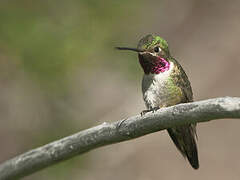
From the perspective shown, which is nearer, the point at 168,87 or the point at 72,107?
the point at 168,87

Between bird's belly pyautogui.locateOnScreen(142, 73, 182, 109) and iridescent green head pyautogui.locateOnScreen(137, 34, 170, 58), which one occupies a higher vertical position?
iridescent green head pyautogui.locateOnScreen(137, 34, 170, 58)

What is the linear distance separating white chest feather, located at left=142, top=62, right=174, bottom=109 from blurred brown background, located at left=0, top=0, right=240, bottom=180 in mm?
2098

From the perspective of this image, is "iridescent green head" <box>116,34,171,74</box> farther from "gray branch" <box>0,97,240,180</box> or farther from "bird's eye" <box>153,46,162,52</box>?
"gray branch" <box>0,97,240,180</box>

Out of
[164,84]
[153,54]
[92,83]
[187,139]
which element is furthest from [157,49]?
[92,83]

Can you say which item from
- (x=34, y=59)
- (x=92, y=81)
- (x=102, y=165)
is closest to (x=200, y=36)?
(x=92, y=81)

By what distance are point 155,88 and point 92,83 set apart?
4.95 meters

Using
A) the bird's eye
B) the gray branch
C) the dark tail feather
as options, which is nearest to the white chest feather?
the bird's eye

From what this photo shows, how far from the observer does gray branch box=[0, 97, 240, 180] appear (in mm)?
2660

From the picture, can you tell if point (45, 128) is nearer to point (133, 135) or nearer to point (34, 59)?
point (34, 59)

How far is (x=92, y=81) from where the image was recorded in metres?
8.98

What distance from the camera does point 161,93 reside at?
13.8ft

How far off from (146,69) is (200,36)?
6.78 m

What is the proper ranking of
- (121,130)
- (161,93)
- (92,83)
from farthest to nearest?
(92,83) → (161,93) → (121,130)

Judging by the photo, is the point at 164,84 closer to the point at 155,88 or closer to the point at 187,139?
the point at 155,88
